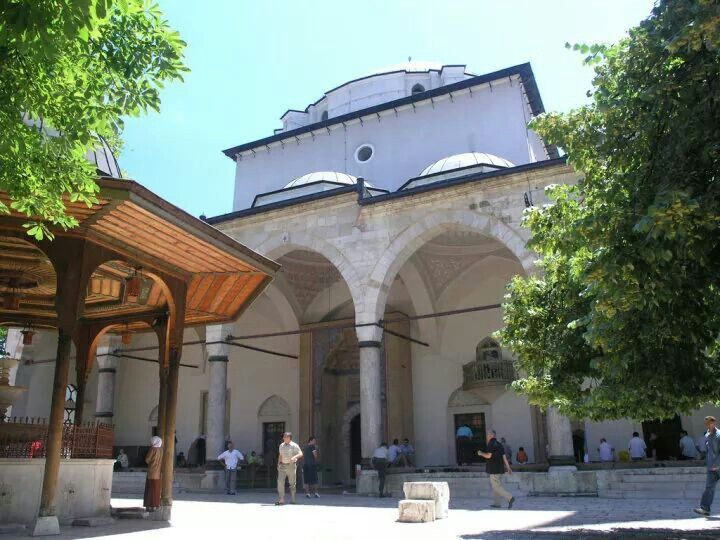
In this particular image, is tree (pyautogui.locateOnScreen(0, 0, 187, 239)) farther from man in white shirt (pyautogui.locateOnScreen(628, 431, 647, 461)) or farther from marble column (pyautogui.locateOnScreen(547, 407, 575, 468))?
man in white shirt (pyautogui.locateOnScreen(628, 431, 647, 461))

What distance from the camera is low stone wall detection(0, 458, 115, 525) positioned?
5.89 meters

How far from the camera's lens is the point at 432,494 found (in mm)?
7086

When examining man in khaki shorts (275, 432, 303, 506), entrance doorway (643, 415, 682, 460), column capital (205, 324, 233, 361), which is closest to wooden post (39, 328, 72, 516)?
man in khaki shorts (275, 432, 303, 506)

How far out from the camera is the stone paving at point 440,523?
548 centimetres

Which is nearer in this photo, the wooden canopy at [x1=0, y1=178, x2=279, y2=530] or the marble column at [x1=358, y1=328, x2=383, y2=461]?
the wooden canopy at [x1=0, y1=178, x2=279, y2=530]

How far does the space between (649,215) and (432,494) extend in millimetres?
4585

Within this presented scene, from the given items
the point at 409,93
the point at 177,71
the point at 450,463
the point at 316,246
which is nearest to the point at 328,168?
the point at 409,93

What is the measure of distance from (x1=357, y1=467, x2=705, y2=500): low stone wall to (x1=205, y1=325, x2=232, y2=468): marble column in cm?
328

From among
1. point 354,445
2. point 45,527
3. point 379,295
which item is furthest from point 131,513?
point 354,445

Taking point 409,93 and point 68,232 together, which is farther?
point 409,93

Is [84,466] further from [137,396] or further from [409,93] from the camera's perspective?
[409,93]

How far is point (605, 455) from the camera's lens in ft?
41.4

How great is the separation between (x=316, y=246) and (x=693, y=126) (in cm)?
993

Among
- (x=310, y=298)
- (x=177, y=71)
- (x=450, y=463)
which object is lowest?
(x=450, y=463)
